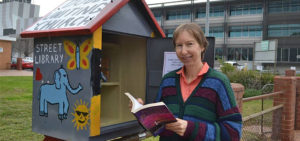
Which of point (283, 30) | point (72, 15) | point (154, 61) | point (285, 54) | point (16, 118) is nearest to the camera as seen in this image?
point (72, 15)

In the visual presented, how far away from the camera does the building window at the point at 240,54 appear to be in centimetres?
3891

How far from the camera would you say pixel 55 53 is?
108 inches

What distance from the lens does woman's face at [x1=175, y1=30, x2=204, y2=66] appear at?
1.69 m

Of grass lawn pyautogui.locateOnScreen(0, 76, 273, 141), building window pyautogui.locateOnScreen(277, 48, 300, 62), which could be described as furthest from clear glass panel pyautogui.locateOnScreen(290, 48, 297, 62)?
grass lawn pyautogui.locateOnScreen(0, 76, 273, 141)

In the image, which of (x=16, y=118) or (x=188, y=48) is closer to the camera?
(x=188, y=48)

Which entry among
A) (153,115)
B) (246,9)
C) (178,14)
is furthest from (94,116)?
(178,14)

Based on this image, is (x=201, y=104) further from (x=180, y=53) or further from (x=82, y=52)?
(x=82, y=52)

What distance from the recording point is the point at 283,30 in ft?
120

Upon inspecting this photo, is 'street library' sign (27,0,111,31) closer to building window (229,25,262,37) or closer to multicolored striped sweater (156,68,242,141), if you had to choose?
multicolored striped sweater (156,68,242,141)

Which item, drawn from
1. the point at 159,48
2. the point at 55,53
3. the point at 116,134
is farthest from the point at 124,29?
the point at 116,134

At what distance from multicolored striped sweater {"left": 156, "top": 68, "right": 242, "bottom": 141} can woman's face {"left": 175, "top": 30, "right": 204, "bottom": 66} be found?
13cm

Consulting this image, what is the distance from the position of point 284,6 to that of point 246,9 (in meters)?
4.80

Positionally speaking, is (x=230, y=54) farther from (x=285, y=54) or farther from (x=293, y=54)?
(x=293, y=54)

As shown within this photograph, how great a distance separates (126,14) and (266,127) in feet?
17.4
